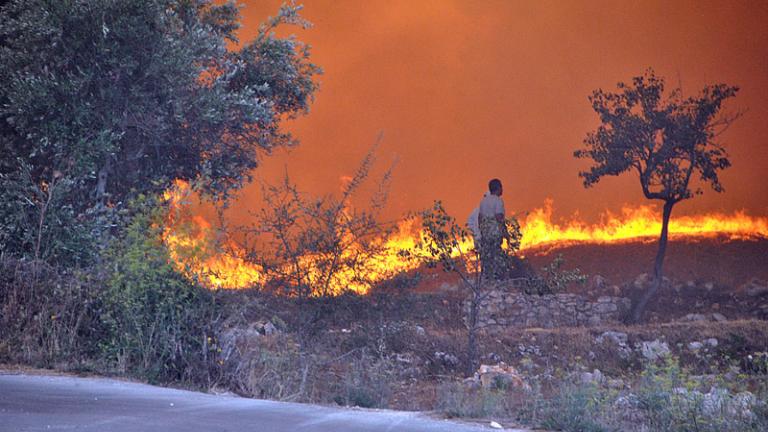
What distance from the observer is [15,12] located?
16.8 meters

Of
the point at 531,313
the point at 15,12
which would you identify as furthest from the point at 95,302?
the point at 531,313

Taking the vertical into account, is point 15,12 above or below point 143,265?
above

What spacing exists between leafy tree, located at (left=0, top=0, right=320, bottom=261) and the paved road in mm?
6028

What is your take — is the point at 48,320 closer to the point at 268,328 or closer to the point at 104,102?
the point at 268,328

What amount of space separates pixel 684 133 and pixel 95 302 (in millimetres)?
16811

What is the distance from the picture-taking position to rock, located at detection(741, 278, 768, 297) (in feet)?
78.0

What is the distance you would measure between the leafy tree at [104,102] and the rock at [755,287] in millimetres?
14855

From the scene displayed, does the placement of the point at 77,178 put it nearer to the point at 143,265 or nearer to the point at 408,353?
the point at 143,265

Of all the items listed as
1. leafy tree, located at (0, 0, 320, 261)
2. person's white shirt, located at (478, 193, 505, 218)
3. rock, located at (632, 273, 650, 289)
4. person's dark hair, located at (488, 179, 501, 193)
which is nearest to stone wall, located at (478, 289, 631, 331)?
rock, located at (632, 273, 650, 289)

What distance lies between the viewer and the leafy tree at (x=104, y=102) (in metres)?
15.5

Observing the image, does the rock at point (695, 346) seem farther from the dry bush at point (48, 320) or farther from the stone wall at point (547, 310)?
the dry bush at point (48, 320)

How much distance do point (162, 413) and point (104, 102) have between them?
10.3m

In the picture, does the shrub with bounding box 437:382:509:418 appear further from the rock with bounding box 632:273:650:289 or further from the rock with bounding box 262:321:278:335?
the rock with bounding box 632:273:650:289

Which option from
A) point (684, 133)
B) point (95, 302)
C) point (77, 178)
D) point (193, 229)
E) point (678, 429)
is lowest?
point (678, 429)
